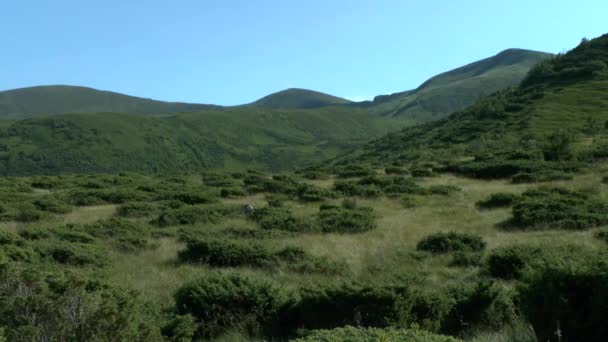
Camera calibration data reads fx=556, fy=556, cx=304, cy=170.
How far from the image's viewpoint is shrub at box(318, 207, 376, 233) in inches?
599

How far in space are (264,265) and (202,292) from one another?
4.16 m

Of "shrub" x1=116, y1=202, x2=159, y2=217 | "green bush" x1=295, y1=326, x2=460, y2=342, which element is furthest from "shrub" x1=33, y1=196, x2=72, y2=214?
"green bush" x1=295, y1=326, x2=460, y2=342

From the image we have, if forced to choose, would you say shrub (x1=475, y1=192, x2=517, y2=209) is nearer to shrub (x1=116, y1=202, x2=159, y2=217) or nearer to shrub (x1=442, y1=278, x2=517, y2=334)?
shrub (x1=116, y1=202, x2=159, y2=217)

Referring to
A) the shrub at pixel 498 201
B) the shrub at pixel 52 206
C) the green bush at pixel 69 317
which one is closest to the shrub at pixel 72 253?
the green bush at pixel 69 317

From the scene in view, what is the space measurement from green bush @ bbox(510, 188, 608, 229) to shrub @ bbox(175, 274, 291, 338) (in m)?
9.24

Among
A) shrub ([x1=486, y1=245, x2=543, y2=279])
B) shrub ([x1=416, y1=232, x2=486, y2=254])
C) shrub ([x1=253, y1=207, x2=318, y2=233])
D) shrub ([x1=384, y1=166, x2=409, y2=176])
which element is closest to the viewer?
shrub ([x1=486, y1=245, x2=543, y2=279])

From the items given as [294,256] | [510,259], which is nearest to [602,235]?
[510,259]

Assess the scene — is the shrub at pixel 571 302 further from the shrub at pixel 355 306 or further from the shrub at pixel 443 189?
the shrub at pixel 443 189

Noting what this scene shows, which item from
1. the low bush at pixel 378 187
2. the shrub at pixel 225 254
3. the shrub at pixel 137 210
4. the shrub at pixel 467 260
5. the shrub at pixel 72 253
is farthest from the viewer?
the low bush at pixel 378 187

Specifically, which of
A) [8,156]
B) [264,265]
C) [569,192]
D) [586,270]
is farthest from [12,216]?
[8,156]

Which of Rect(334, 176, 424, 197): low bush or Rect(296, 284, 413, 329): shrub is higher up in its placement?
Rect(296, 284, 413, 329): shrub

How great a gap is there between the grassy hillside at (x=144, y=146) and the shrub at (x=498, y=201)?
420 feet

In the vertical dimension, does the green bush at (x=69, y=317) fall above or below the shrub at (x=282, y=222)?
above

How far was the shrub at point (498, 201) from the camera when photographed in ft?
59.7
